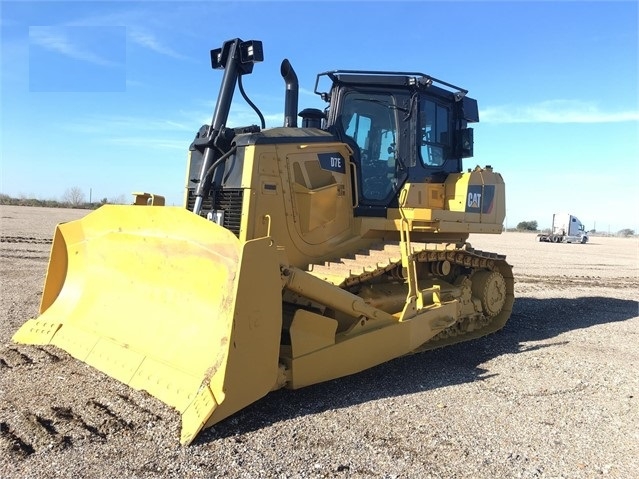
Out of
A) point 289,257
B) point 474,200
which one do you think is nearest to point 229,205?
point 289,257

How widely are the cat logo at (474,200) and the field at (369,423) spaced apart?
1968 mm

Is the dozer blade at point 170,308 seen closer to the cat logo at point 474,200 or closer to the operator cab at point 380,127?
the operator cab at point 380,127

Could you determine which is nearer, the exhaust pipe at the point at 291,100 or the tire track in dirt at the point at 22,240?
the exhaust pipe at the point at 291,100

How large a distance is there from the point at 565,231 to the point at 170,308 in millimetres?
46553

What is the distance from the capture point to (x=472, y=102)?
25.4 ft

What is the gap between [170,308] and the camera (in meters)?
4.97

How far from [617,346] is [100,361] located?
687cm

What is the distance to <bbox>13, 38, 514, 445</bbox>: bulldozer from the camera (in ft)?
14.1

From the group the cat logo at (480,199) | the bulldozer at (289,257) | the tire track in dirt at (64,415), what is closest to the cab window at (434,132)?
the bulldozer at (289,257)

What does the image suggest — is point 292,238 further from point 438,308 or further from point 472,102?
point 472,102

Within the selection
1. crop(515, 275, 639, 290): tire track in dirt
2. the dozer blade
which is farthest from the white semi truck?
the dozer blade

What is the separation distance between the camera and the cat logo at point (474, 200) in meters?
7.09

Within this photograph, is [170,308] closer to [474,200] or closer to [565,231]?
[474,200]

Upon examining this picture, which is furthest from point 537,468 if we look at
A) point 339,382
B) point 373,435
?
point 339,382
